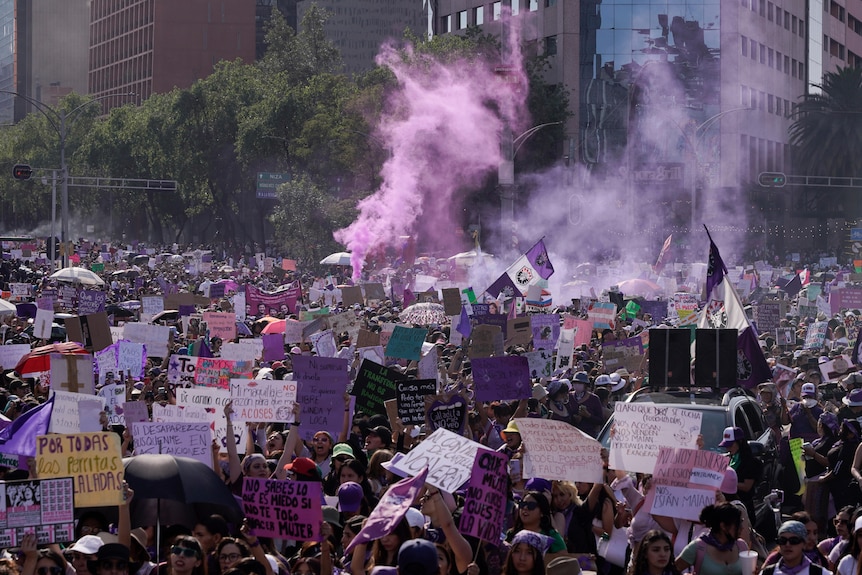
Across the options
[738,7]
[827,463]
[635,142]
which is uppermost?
[738,7]

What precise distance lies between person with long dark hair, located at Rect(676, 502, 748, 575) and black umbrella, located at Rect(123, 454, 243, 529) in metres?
2.49

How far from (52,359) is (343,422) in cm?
310

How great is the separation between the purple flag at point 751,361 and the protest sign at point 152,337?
7.55m

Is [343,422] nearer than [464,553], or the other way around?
[464,553]

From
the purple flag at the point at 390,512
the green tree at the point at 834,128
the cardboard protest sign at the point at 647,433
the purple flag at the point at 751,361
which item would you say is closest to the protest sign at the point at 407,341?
the purple flag at the point at 751,361

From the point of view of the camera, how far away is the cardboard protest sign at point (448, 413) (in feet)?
38.5

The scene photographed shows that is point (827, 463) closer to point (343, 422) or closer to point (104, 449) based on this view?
point (343, 422)

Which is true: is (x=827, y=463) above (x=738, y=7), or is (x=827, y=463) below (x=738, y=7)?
below

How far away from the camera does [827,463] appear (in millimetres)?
12320

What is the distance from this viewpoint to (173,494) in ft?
27.4

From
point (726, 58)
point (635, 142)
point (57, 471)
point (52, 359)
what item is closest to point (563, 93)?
point (635, 142)

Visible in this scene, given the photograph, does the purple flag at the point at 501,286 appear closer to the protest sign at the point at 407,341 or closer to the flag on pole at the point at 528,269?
the flag on pole at the point at 528,269

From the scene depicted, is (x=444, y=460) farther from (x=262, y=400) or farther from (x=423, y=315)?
(x=423, y=315)

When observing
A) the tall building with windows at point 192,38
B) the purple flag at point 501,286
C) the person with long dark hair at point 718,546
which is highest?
the tall building with windows at point 192,38
